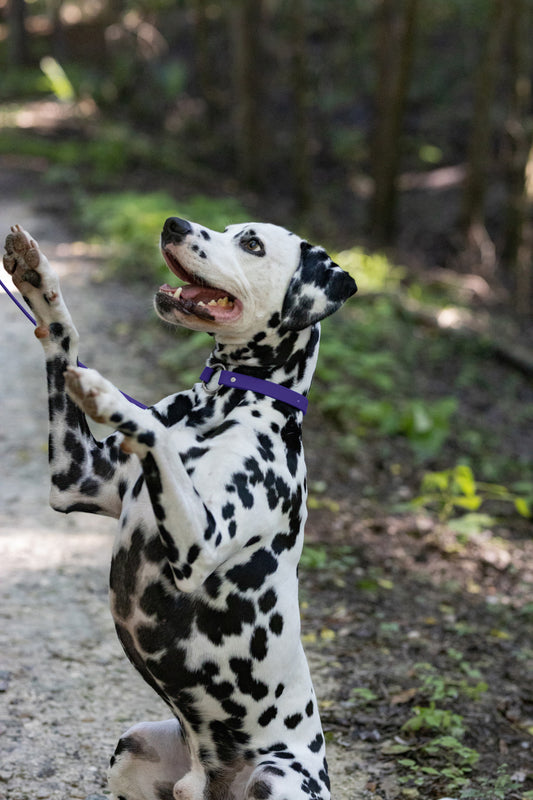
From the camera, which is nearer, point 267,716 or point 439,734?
point 267,716

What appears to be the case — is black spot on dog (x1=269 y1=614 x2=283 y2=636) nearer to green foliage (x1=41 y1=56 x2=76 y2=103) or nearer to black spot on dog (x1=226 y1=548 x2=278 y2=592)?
black spot on dog (x1=226 y1=548 x2=278 y2=592)

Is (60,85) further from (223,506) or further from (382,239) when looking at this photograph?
(223,506)

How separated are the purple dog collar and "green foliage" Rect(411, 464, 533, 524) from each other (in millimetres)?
3694

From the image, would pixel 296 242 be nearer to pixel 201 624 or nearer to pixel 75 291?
pixel 201 624

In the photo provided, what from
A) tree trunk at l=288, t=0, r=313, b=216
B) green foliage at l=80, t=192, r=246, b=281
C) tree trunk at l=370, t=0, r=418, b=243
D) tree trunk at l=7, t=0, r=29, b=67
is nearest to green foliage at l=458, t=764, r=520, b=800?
green foliage at l=80, t=192, r=246, b=281

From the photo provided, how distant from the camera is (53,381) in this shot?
303 centimetres

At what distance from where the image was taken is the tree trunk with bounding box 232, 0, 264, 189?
19469mm

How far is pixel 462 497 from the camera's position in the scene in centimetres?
723

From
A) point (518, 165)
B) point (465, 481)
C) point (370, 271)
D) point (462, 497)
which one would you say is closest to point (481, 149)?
point (518, 165)

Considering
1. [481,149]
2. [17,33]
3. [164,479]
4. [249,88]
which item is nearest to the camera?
[164,479]

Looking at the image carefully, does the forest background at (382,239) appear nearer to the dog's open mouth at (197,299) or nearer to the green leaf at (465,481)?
the green leaf at (465,481)

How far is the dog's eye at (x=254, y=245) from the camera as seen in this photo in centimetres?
309

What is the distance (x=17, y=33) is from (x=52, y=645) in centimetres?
3360

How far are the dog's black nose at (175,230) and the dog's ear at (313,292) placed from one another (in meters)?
0.42
